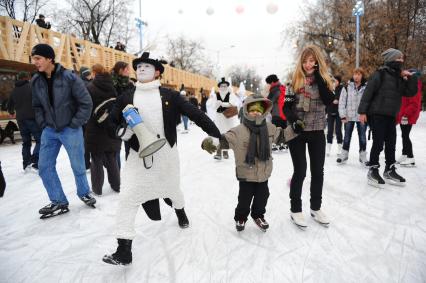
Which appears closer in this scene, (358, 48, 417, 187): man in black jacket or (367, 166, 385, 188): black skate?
(358, 48, 417, 187): man in black jacket

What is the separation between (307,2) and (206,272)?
79.9 ft

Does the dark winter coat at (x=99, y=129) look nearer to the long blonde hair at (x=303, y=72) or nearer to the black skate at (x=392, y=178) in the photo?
the long blonde hair at (x=303, y=72)

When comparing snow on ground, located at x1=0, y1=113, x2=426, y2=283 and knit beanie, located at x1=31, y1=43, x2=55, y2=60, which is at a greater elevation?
knit beanie, located at x1=31, y1=43, x2=55, y2=60

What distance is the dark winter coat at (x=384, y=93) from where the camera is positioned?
4266mm

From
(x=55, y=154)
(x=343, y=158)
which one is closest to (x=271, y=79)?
(x=343, y=158)

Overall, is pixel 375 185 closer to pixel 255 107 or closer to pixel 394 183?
pixel 394 183

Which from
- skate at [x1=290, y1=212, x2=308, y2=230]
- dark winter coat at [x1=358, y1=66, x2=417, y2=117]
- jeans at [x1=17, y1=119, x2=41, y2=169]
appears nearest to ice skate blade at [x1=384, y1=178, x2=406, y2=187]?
dark winter coat at [x1=358, y1=66, x2=417, y2=117]

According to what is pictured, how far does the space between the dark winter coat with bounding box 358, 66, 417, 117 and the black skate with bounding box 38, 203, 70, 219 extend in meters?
4.25

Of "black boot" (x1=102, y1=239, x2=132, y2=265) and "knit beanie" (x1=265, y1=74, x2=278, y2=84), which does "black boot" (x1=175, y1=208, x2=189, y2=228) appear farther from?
"knit beanie" (x1=265, y1=74, x2=278, y2=84)

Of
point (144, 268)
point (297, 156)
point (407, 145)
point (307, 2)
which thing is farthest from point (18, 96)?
point (307, 2)

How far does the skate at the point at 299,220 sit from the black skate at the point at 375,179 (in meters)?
1.95

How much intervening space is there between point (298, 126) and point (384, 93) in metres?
2.16

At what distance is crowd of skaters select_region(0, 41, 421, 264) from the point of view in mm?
2635

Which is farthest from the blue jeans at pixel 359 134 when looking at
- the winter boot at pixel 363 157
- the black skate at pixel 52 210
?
the black skate at pixel 52 210
